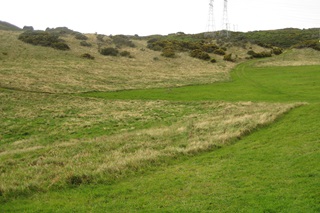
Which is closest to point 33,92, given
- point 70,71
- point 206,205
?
point 70,71

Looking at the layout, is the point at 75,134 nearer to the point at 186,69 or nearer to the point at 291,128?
the point at 291,128

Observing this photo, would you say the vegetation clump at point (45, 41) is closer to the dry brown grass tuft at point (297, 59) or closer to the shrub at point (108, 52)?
the shrub at point (108, 52)

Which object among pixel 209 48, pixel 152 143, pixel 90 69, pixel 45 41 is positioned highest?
pixel 45 41

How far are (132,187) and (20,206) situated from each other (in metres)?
4.31

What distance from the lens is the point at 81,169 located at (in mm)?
14875

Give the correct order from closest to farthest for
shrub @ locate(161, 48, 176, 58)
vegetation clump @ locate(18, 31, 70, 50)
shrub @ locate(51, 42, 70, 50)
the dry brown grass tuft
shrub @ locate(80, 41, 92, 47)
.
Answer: shrub @ locate(51, 42, 70, 50)
vegetation clump @ locate(18, 31, 70, 50)
the dry brown grass tuft
shrub @ locate(161, 48, 176, 58)
shrub @ locate(80, 41, 92, 47)

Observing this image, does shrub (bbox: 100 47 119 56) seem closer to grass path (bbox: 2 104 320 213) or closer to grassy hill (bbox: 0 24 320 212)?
grassy hill (bbox: 0 24 320 212)

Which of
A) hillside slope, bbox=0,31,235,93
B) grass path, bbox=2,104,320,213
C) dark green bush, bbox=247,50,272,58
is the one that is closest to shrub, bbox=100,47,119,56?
hillside slope, bbox=0,31,235,93

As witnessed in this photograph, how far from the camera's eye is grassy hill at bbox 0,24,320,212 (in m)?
11.7

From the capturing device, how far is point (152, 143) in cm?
1983

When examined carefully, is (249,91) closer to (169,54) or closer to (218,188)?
(218,188)

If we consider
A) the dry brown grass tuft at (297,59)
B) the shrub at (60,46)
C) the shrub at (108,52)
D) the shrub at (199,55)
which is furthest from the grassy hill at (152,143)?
the shrub at (199,55)

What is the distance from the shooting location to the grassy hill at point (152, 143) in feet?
38.3

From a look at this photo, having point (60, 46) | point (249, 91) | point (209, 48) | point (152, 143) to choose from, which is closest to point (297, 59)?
point (209, 48)
